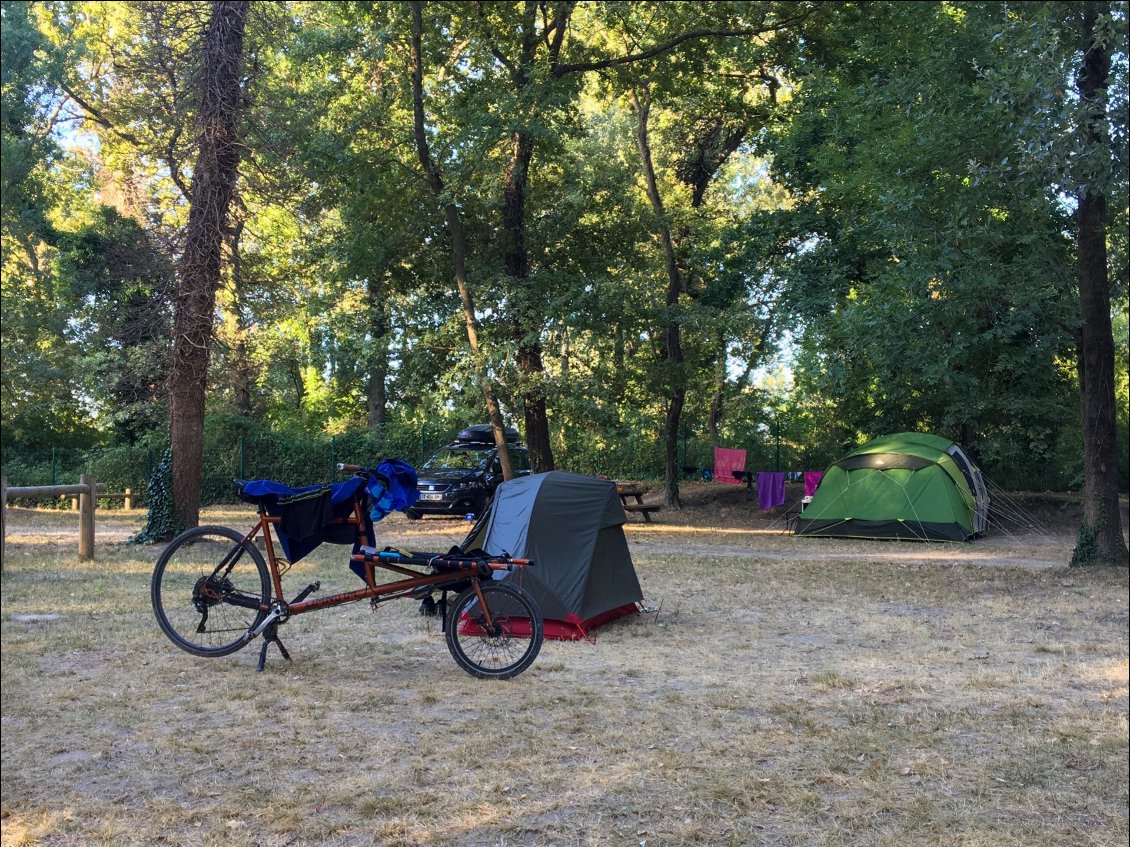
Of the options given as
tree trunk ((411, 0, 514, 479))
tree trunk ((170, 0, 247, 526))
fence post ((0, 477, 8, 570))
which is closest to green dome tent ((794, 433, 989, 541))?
tree trunk ((411, 0, 514, 479))

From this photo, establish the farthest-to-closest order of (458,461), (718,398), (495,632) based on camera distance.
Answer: (718,398)
(458,461)
(495,632)

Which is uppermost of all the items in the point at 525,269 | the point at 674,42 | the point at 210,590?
the point at 674,42

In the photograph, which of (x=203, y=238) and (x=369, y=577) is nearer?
(x=369, y=577)

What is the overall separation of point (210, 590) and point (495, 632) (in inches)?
66.2

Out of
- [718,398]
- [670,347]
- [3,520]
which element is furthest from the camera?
[718,398]

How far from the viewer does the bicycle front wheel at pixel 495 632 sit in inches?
224

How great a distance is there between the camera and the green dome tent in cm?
1552

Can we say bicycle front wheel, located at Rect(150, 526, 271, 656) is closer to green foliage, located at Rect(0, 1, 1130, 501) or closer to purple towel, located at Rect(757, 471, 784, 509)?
green foliage, located at Rect(0, 1, 1130, 501)

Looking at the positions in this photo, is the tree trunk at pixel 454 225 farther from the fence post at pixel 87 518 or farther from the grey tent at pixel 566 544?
the grey tent at pixel 566 544

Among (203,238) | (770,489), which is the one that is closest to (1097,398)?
(770,489)

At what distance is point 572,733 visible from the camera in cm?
460

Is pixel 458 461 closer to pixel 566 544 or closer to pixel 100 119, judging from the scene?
pixel 100 119

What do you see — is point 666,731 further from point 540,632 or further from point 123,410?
point 123,410

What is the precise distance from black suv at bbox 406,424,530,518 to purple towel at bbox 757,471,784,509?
188 inches
